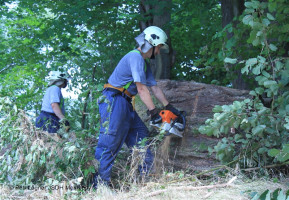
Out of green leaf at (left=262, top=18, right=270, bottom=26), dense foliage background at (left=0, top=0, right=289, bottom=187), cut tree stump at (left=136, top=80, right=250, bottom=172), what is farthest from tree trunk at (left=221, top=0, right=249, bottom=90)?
green leaf at (left=262, top=18, right=270, bottom=26)

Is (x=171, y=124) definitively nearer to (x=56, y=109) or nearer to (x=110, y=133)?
(x=110, y=133)

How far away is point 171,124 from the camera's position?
4984mm

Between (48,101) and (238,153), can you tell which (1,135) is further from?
(238,153)

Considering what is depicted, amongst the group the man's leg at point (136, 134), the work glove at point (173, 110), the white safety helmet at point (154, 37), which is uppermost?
the white safety helmet at point (154, 37)

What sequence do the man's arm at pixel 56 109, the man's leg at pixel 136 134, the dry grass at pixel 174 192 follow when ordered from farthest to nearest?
the man's arm at pixel 56 109 → the man's leg at pixel 136 134 → the dry grass at pixel 174 192

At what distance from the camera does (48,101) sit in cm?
690

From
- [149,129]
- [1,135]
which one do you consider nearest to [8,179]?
[1,135]

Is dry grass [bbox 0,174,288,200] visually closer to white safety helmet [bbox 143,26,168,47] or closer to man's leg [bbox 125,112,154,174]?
man's leg [bbox 125,112,154,174]

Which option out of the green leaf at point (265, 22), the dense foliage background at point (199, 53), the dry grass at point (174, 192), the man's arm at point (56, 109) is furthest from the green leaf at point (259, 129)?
the man's arm at point (56, 109)

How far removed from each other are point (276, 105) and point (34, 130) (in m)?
3.09

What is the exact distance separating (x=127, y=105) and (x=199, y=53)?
2409 mm

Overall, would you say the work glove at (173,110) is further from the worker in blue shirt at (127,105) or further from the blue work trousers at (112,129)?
the blue work trousers at (112,129)

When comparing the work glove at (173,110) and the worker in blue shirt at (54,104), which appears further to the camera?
the worker in blue shirt at (54,104)

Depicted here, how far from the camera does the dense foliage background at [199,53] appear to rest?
4070mm
